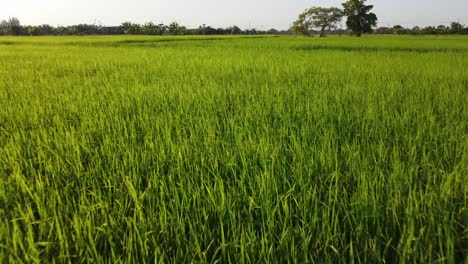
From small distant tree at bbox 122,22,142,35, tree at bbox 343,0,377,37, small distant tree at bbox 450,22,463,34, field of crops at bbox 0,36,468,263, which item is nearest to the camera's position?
field of crops at bbox 0,36,468,263

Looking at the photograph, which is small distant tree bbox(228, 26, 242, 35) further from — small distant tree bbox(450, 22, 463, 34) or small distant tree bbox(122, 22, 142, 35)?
small distant tree bbox(450, 22, 463, 34)

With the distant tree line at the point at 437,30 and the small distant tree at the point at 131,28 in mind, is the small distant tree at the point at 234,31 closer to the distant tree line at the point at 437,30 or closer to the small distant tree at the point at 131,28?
the small distant tree at the point at 131,28

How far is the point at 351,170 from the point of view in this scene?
1430mm

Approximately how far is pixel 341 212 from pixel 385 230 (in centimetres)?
16

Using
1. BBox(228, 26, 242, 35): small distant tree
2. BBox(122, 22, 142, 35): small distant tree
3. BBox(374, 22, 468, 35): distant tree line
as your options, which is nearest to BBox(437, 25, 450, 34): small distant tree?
BBox(374, 22, 468, 35): distant tree line

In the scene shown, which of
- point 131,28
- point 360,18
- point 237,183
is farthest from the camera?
point 131,28

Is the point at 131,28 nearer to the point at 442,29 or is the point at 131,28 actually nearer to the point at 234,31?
the point at 234,31

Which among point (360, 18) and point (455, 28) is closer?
point (360, 18)

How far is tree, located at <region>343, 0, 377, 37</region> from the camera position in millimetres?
44666

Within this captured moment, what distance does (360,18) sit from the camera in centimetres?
4494

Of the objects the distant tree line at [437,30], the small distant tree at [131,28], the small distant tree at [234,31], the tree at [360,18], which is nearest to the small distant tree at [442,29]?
the distant tree line at [437,30]

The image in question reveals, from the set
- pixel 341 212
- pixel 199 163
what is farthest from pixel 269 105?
pixel 341 212

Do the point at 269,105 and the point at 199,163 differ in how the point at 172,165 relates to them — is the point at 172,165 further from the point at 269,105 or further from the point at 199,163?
the point at 269,105

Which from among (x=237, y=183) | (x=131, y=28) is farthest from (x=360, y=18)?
(x=237, y=183)
